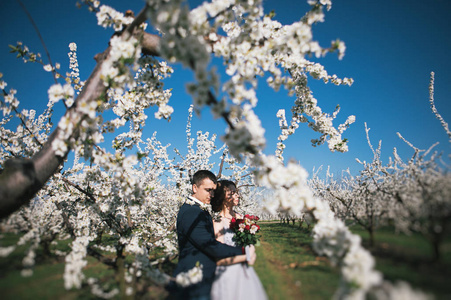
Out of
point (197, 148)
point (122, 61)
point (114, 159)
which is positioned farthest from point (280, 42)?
point (197, 148)

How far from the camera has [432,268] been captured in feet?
4.21

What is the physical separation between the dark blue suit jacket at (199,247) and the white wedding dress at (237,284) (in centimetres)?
14

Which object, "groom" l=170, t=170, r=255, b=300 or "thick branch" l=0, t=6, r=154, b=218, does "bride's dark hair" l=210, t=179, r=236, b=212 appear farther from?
"thick branch" l=0, t=6, r=154, b=218

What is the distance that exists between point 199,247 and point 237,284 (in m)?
0.85

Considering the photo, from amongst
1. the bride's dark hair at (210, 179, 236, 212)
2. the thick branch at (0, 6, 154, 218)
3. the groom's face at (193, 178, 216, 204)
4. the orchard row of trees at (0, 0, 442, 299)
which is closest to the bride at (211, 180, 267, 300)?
the orchard row of trees at (0, 0, 442, 299)

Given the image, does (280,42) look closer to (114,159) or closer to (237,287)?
(114,159)

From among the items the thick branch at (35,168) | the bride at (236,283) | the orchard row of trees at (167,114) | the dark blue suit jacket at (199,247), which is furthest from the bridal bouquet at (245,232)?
the thick branch at (35,168)

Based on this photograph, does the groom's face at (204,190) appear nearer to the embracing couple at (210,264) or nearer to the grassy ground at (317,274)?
the embracing couple at (210,264)

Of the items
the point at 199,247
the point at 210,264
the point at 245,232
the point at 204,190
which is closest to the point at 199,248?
the point at 199,247

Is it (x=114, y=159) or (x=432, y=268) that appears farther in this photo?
(x=114, y=159)

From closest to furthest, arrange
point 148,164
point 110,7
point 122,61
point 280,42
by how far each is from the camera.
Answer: point 122,61 < point 110,7 < point 280,42 < point 148,164

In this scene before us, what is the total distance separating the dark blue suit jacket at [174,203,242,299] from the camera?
307cm

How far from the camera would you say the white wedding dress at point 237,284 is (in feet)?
8.97

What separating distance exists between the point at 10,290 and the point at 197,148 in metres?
11.0
